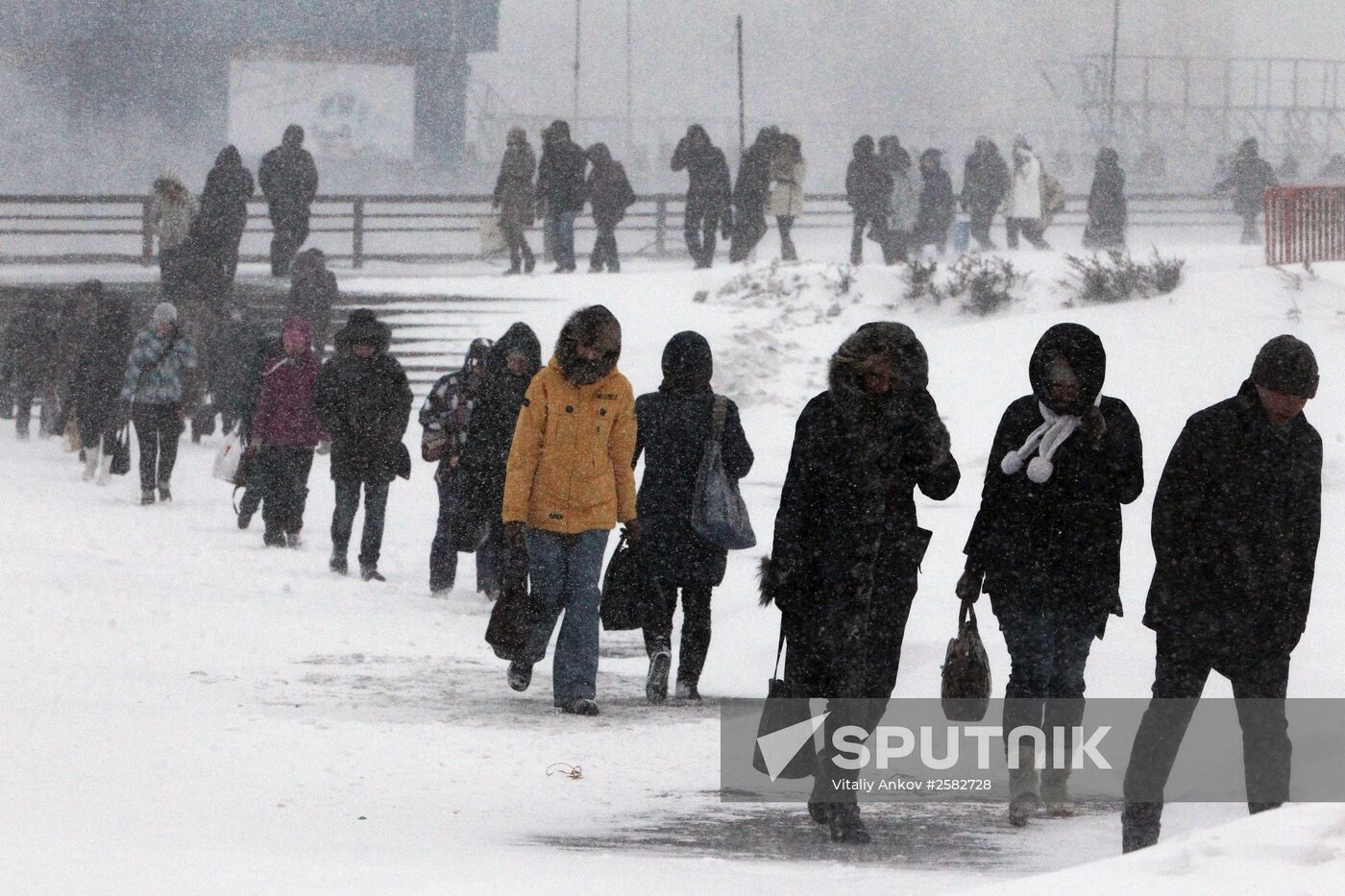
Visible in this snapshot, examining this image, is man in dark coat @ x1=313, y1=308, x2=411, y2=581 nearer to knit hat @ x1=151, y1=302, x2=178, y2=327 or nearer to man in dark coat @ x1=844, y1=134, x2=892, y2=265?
knit hat @ x1=151, y1=302, x2=178, y2=327

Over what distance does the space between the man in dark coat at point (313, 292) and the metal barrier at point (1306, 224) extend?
31.6 feet

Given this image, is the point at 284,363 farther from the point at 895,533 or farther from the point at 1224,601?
the point at 1224,601

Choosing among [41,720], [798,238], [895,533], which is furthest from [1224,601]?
[798,238]

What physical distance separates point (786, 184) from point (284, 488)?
12715 mm

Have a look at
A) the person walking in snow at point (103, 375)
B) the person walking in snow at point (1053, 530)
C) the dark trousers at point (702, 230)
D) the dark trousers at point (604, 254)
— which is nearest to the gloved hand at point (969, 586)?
the person walking in snow at point (1053, 530)

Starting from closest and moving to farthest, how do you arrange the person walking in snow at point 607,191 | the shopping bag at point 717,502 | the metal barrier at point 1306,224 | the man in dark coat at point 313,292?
the shopping bag at point 717,502 → the metal barrier at point 1306,224 → the man in dark coat at point 313,292 → the person walking in snow at point 607,191

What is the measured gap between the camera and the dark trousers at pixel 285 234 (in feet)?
78.1

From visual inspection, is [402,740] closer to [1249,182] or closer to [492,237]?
[492,237]

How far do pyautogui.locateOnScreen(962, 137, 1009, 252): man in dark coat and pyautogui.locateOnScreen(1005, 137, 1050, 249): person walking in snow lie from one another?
0.70 ft

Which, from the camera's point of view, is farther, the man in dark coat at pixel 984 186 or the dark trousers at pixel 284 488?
the man in dark coat at pixel 984 186

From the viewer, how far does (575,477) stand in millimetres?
7941

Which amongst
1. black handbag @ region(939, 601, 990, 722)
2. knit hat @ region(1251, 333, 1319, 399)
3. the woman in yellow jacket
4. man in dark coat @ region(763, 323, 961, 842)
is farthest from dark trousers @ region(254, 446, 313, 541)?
knit hat @ region(1251, 333, 1319, 399)

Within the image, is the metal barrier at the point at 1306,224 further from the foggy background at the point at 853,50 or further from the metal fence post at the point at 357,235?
the foggy background at the point at 853,50

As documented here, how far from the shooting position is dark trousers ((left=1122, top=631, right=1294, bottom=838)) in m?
5.39
